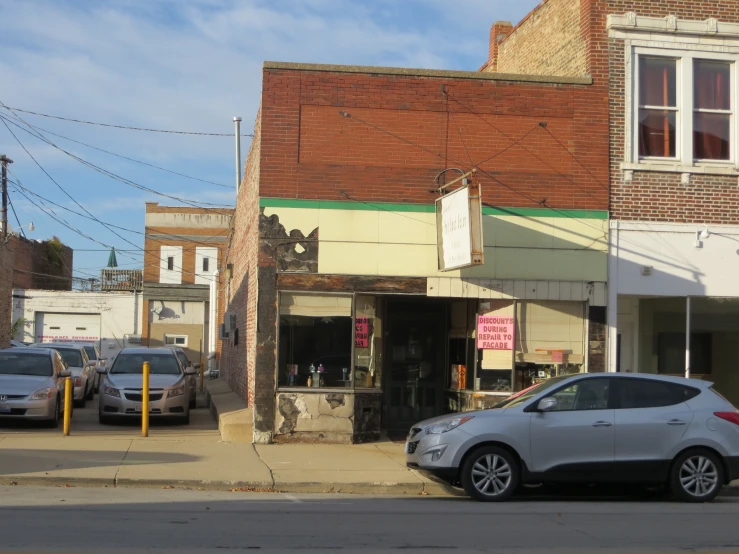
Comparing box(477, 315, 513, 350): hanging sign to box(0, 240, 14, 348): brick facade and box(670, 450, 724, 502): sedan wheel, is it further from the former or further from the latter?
box(0, 240, 14, 348): brick facade

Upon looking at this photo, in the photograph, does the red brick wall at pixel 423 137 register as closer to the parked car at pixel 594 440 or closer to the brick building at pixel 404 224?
the brick building at pixel 404 224

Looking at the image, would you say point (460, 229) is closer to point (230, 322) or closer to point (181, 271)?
point (230, 322)

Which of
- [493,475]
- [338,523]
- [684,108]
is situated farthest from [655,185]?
[338,523]

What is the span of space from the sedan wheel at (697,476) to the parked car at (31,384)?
37.1 feet

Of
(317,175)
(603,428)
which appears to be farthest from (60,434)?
(603,428)

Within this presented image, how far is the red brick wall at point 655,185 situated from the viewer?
16094 mm

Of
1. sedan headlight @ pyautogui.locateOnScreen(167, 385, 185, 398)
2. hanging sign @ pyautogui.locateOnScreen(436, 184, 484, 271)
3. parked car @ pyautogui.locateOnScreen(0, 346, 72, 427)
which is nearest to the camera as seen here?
hanging sign @ pyautogui.locateOnScreen(436, 184, 484, 271)

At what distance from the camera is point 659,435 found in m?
11.1

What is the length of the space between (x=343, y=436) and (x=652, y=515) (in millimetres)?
6328

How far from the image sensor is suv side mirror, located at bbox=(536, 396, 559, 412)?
1106 centimetres

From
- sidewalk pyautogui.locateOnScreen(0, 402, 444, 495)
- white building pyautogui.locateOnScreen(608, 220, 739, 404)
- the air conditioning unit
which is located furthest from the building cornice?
the air conditioning unit

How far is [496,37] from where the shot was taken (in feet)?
73.9

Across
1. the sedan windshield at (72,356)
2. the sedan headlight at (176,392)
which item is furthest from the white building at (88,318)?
the sedan headlight at (176,392)

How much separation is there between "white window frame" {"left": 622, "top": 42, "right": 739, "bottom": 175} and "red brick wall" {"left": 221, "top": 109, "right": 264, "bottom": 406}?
21.7ft
